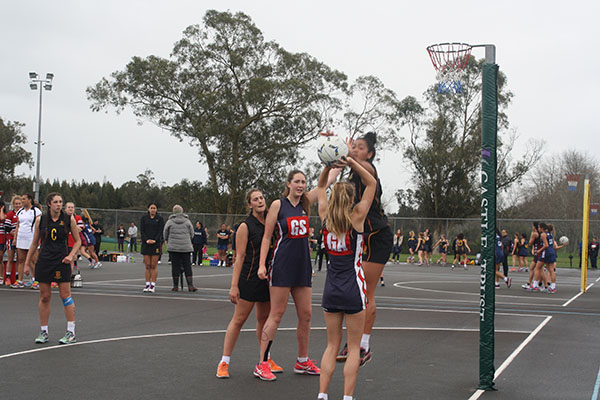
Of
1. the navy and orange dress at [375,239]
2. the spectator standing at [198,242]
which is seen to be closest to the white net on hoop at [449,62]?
the navy and orange dress at [375,239]

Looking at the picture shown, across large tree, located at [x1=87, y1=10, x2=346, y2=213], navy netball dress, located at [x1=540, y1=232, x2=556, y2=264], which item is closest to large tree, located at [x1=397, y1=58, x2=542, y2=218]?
large tree, located at [x1=87, y1=10, x2=346, y2=213]

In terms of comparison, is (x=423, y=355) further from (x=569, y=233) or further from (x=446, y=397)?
(x=569, y=233)

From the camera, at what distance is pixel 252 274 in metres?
6.88

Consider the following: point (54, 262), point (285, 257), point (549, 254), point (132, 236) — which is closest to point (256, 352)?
point (285, 257)

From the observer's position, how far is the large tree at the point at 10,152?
64.2m

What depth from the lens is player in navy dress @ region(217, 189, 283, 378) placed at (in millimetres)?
6778

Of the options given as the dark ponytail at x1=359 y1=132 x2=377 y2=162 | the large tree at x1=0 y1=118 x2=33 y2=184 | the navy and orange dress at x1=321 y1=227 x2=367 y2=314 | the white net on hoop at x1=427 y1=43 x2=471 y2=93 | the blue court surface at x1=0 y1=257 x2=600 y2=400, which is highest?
the large tree at x1=0 y1=118 x2=33 y2=184

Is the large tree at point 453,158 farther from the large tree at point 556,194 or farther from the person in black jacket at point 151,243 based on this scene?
the person in black jacket at point 151,243

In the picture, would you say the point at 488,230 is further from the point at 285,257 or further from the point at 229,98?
the point at 229,98

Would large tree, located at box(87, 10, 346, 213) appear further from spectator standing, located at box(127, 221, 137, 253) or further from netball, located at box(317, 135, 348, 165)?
netball, located at box(317, 135, 348, 165)

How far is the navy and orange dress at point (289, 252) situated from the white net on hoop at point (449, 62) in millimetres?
3581

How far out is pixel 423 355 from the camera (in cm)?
807

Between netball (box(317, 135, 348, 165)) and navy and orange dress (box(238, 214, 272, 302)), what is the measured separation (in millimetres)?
1768

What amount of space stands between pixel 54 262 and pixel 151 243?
268 inches
